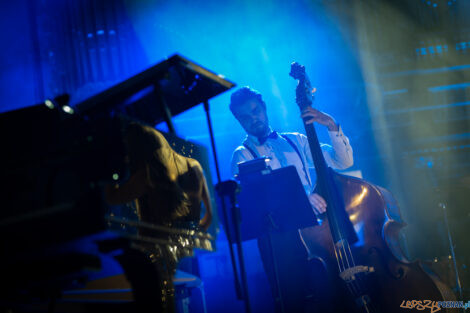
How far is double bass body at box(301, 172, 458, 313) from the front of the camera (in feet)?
8.29

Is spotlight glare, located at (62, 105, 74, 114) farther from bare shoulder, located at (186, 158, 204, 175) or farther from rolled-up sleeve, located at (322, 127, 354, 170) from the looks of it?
rolled-up sleeve, located at (322, 127, 354, 170)

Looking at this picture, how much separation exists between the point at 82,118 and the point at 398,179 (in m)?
4.62

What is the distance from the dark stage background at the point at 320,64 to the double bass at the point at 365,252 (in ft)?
5.98

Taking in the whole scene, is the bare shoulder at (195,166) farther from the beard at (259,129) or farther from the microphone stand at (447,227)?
the microphone stand at (447,227)

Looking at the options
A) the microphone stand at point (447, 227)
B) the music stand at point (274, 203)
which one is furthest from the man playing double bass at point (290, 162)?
the microphone stand at point (447, 227)

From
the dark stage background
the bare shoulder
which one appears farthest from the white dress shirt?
the bare shoulder

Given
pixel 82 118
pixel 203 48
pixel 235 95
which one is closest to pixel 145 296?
pixel 82 118

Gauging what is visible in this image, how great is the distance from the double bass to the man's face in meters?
0.76

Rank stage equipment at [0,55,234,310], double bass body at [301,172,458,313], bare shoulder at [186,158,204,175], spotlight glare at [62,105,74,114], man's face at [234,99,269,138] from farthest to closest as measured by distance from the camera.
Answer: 1. man's face at [234,99,269,138]
2. double bass body at [301,172,458,313]
3. bare shoulder at [186,158,204,175]
4. spotlight glare at [62,105,74,114]
5. stage equipment at [0,55,234,310]

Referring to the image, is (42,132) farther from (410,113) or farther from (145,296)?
(410,113)

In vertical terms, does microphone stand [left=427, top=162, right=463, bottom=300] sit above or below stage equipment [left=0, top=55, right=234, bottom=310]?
below

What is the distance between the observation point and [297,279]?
2.81 meters

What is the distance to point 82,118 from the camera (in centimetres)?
139

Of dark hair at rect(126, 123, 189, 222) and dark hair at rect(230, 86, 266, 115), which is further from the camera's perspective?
dark hair at rect(230, 86, 266, 115)
